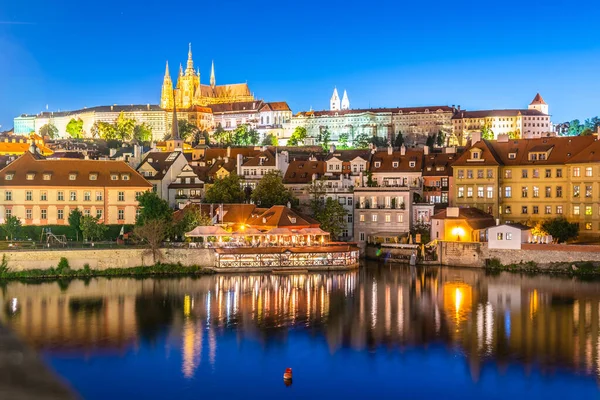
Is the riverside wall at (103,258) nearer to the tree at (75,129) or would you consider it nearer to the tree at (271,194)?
the tree at (271,194)

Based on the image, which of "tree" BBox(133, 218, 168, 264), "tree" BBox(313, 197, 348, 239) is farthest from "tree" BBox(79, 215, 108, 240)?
"tree" BBox(313, 197, 348, 239)

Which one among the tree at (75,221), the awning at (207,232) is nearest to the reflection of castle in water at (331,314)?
the awning at (207,232)

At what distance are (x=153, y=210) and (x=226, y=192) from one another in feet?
31.5

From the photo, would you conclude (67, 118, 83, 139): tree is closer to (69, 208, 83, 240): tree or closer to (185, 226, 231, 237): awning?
A: (69, 208, 83, 240): tree

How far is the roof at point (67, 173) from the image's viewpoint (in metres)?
54.2

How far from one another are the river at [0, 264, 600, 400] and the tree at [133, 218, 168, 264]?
3037mm

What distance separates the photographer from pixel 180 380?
86.2ft

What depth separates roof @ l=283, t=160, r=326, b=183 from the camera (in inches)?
2514

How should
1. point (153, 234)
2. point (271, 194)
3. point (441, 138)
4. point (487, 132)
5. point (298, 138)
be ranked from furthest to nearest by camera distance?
point (298, 138) < point (441, 138) < point (487, 132) < point (271, 194) < point (153, 234)

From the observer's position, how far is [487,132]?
134 meters

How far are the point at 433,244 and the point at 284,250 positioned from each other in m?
10.2

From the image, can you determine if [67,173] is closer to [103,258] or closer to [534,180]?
[103,258]

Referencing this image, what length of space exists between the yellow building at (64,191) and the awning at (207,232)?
7651mm

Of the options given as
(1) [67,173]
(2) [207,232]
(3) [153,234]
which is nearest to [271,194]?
(2) [207,232]
